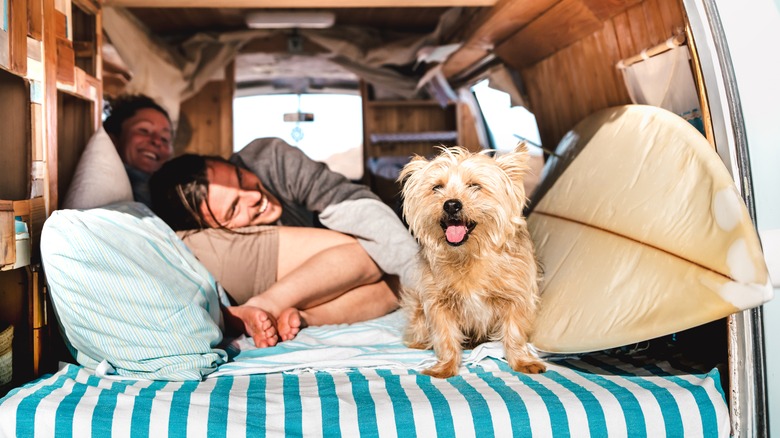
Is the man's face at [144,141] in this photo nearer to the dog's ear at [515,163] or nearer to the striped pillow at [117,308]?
the striped pillow at [117,308]

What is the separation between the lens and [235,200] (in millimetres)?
3180

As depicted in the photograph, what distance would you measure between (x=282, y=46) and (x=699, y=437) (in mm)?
4958

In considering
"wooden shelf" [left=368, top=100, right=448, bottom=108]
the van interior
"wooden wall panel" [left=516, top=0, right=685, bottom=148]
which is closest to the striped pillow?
the van interior

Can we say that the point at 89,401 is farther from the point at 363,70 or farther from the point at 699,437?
the point at 363,70

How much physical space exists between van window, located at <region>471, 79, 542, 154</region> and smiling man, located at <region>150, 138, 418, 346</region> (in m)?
1.62

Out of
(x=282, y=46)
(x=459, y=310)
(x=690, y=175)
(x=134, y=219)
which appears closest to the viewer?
(x=690, y=175)

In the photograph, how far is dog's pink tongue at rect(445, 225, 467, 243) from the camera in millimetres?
2086

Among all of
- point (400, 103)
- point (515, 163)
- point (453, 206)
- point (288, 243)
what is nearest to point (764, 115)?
point (515, 163)

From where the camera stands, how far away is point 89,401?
5.73 feet

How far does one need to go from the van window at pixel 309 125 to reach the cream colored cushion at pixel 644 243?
3.67 metres

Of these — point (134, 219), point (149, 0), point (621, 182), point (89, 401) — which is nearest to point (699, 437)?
point (621, 182)

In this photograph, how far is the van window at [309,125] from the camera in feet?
19.9

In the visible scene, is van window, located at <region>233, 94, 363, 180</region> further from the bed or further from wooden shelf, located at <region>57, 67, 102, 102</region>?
the bed

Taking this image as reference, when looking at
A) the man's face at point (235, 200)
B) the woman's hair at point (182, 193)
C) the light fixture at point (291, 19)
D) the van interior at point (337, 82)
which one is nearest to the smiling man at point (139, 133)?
the van interior at point (337, 82)
